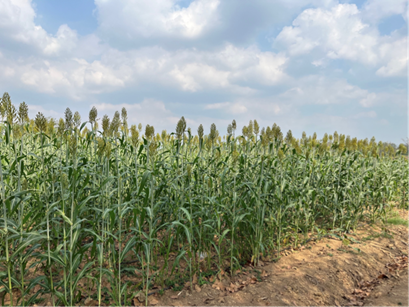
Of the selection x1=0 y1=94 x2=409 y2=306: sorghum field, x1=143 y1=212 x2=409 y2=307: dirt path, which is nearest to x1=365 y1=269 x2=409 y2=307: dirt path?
x1=143 y1=212 x2=409 y2=307: dirt path

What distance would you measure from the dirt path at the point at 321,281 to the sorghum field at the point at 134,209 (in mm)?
221

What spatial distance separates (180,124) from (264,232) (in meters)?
2.18

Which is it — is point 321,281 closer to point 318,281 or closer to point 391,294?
point 318,281

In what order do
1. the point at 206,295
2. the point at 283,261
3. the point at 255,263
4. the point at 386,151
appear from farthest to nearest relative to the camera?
the point at 386,151
the point at 283,261
the point at 255,263
the point at 206,295

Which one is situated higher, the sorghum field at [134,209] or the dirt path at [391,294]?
the sorghum field at [134,209]

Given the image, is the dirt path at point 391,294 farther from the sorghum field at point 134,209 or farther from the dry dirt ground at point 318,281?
the sorghum field at point 134,209

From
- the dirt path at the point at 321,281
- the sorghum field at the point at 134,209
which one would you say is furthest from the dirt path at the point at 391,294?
the sorghum field at the point at 134,209

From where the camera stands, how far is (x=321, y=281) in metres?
3.89

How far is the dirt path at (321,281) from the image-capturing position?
3291 millimetres

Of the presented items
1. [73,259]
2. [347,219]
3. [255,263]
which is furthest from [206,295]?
[347,219]

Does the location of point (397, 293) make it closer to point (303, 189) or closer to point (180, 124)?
point (303, 189)

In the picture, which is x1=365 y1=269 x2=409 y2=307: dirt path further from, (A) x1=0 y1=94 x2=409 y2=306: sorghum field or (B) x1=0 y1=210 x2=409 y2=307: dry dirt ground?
(A) x1=0 y1=94 x2=409 y2=306: sorghum field

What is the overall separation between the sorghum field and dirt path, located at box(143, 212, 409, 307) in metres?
0.22

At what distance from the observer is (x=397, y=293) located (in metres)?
3.89
